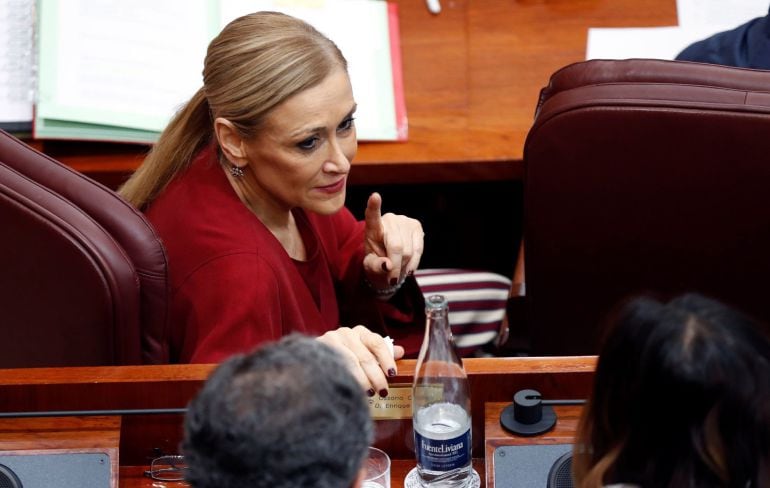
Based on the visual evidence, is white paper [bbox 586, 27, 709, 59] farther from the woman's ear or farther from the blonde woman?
the woman's ear

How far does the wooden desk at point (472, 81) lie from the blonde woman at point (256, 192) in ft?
0.79

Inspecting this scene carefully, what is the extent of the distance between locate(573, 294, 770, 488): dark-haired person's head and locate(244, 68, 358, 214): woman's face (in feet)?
2.52

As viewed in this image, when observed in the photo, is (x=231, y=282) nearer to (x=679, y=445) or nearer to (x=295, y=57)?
(x=295, y=57)

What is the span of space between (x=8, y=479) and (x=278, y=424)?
0.57m

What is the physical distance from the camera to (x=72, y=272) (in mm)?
1349

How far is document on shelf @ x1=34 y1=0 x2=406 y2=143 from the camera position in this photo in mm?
2008

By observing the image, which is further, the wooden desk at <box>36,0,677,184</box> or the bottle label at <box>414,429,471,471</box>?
the wooden desk at <box>36,0,677,184</box>

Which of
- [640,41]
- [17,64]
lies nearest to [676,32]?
[640,41]

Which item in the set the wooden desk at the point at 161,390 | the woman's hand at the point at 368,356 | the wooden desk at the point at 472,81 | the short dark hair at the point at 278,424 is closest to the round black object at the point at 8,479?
the wooden desk at the point at 161,390

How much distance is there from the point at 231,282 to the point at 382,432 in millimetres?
350

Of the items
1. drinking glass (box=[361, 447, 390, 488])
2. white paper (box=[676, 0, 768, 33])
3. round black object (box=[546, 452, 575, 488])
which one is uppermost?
white paper (box=[676, 0, 768, 33])

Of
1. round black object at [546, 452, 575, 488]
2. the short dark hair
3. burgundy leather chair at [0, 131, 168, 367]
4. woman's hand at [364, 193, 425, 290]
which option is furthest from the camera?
woman's hand at [364, 193, 425, 290]

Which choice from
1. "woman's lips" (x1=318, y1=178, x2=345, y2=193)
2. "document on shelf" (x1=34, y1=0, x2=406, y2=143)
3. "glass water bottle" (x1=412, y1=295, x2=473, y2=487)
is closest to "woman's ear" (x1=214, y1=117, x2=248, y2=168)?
"woman's lips" (x1=318, y1=178, x2=345, y2=193)

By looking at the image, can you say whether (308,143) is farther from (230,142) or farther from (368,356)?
(368,356)
